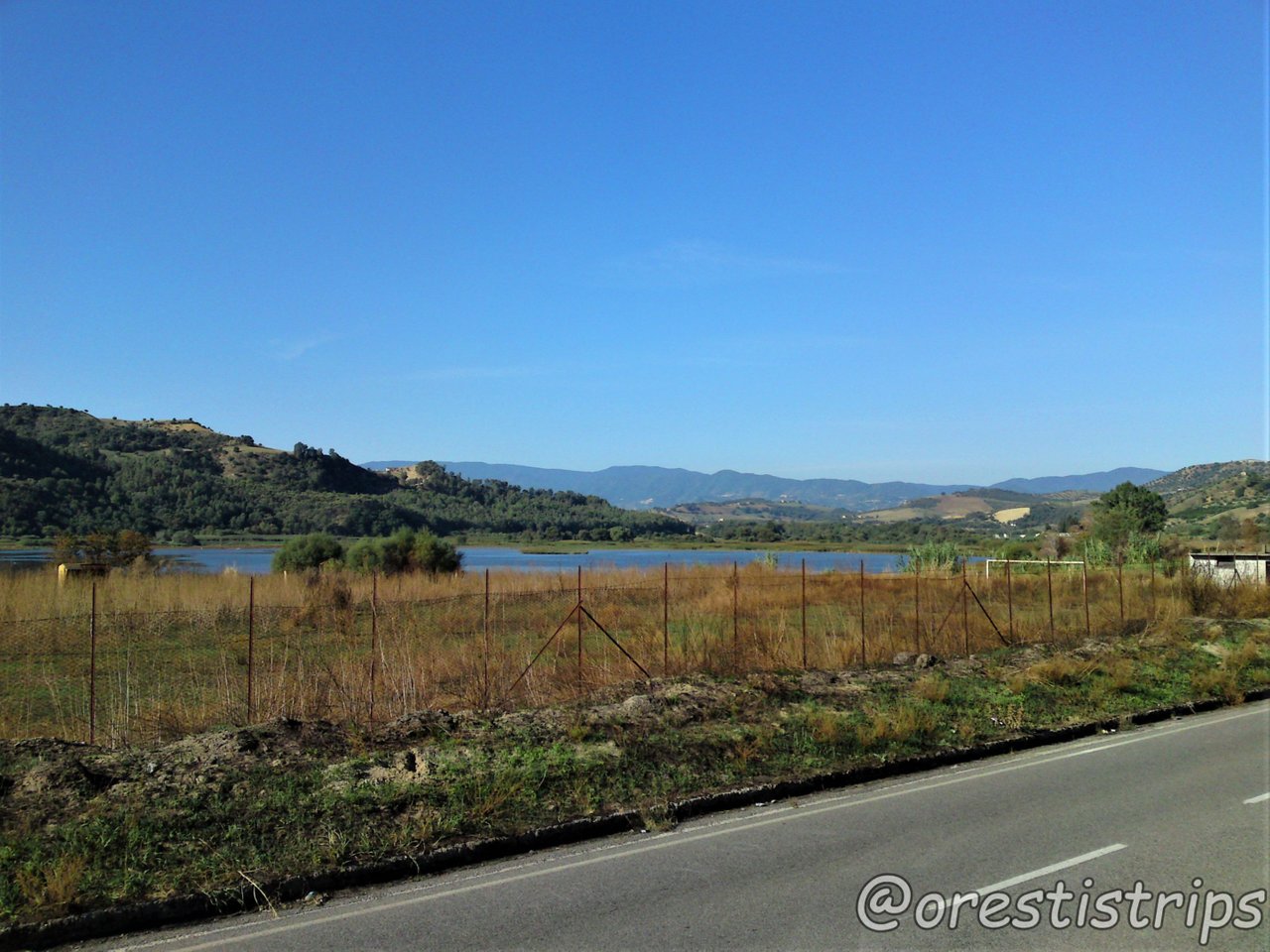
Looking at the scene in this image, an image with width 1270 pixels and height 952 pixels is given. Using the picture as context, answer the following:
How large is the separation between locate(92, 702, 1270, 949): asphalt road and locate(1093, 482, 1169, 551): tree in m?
72.9

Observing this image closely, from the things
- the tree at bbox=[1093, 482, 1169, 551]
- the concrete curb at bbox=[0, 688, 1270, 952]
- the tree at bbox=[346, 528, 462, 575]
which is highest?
the tree at bbox=[1093, 482, 1169, 551]

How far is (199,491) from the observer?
73438 millimetres

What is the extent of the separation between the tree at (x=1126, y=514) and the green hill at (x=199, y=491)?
46.7m

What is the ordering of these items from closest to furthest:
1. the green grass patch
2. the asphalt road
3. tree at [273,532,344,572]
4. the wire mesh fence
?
1. the asphalt road
2. the green grass patch
3. the wire mesh fence
4. tree at [273,532,344,572]

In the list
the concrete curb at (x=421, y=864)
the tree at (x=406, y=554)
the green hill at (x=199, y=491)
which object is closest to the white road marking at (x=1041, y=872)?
the concrete curb at (x=421, y=864)

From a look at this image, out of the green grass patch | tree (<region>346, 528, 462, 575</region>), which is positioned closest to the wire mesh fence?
the green grass patch

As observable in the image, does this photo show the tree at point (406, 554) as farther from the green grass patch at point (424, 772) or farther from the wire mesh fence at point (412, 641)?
the green grass patch at point (424, 772)

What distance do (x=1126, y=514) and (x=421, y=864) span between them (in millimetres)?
83704

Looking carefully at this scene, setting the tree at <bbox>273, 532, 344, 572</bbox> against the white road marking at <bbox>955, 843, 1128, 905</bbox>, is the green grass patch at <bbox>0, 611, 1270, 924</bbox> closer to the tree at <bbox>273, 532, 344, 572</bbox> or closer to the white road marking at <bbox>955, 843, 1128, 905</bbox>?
the white road marking at <bbox>955, 843, 1128, 905</bbox>

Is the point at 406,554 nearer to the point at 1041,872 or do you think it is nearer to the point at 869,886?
the point at 869,886

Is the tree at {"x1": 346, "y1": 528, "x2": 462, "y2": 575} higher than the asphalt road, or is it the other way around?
the tree at {"x1": 346, "y1": 528, "x2": 462, "y2": 575}

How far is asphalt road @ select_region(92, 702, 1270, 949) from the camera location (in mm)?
6727

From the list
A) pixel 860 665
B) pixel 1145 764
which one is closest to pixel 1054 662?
pixel 860 665

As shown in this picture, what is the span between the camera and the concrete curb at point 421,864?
22.8ft
